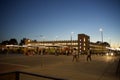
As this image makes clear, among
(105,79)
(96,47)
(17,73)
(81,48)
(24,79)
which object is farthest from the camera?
(96,47)

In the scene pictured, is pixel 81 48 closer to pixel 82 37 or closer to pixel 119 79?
pixel 82 37

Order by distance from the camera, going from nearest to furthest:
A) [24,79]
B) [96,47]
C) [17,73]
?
[17,73], [24,79], [96,47]

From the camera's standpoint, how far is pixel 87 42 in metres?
158

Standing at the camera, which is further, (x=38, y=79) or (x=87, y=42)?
(x=87, y=42)

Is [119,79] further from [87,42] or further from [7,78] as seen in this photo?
[87,42]

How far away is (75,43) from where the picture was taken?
525 ft

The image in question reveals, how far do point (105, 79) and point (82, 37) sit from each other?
14439cm

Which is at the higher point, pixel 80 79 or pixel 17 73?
pixel 17 73

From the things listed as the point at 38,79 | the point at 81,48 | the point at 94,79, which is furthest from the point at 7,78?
the point at 81,48

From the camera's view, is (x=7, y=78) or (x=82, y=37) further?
(x=82, y=37)

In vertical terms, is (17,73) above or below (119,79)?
above

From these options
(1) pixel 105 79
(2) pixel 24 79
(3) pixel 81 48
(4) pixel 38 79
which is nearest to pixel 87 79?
(1) pixel 105 79

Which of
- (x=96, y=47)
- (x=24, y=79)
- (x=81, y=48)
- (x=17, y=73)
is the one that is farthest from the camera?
(x=96, y=47)

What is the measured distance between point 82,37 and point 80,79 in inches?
5706
